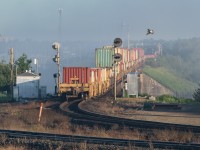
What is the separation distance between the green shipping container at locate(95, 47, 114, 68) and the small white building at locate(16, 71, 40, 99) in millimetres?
7235

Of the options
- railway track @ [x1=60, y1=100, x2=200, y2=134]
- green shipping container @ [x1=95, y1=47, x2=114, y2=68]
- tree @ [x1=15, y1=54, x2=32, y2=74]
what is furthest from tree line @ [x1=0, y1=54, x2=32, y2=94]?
railway track @ [x1=60, y1=100, x2=200, y2=134]

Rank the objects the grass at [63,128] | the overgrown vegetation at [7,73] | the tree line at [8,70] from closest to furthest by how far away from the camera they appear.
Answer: the grass at [63,128]
the overgrown vegetation at [7,73]
the tree line at [8,70]

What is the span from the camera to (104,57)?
6031 cm

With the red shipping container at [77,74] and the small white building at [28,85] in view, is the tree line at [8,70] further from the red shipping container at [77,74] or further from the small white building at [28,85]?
the red shipping container at [77,74]

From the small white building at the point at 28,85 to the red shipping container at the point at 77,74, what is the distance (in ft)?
37.1

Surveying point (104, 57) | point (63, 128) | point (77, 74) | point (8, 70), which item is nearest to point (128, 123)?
point (63, 128)

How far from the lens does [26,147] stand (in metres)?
19.4

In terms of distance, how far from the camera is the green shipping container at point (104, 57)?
59.7 metres

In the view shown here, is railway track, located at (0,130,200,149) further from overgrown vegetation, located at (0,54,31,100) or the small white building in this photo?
overgrown vegetation, located at (0,54,31,100)

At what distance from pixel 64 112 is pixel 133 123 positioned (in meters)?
7.69

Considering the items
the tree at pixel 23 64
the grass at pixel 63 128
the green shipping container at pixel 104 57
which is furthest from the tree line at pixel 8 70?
the grass at pixel 63 128

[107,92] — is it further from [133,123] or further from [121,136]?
[121,136]

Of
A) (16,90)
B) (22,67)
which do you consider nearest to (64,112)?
(16,90)

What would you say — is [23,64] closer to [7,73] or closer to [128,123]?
[7,73]
